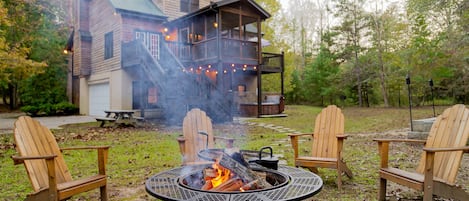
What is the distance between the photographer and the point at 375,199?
10.5ft

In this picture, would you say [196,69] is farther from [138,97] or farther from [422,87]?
[422,87]

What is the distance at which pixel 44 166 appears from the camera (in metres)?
2.72

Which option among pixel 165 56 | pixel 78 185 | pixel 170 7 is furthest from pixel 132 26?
pixel 78 185

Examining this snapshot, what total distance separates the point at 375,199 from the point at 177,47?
1163 centimetres

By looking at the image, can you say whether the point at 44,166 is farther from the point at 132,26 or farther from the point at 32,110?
the point at 32,110

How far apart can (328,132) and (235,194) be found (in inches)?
89.8

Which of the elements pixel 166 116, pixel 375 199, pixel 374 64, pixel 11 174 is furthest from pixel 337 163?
pixel 374 64

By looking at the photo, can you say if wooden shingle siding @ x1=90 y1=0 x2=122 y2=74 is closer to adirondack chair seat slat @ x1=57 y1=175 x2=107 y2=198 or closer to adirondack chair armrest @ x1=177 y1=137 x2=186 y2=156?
adirondack chair armrest @ x1=177 y1=137 x2=186 y2=156

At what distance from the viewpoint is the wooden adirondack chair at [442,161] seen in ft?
8.57

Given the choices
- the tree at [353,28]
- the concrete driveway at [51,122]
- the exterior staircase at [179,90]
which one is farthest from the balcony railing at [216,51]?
the tree at [353,28]

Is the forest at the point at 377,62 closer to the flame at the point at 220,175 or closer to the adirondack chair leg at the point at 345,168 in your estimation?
the adirondack chair leg at the point at 345,168

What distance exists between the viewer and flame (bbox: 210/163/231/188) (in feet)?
8.18

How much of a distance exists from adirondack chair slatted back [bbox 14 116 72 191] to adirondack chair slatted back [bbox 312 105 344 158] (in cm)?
288

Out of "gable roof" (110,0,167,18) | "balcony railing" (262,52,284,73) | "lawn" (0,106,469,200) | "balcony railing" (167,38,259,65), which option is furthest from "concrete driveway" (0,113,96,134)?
"balcony railing" (262,52,284,73)
